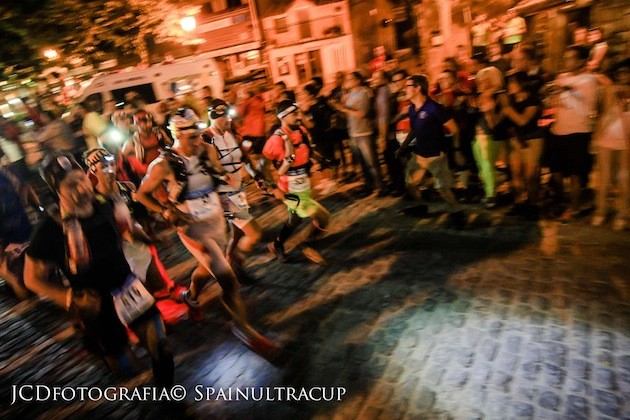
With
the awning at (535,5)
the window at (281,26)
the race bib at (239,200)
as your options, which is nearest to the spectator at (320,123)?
the race bib at (239,200)

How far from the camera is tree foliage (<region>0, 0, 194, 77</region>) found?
30.9 ft

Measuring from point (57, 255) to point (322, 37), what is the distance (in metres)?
23.4

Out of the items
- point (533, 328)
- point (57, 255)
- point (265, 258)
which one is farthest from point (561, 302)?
point (57, 255)

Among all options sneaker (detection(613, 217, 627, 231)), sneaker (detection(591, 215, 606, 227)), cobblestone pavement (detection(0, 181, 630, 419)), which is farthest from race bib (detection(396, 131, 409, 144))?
sneaker (detection(613, 217, 627, 231))

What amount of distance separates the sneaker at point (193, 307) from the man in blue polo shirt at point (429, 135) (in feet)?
11.9

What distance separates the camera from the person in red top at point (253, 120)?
9.42m

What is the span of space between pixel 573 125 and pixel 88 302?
572 centimetres

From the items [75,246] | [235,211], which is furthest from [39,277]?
[235,211]

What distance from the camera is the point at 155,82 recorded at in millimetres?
11594

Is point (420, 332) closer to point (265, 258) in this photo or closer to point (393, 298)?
point (393, 298)

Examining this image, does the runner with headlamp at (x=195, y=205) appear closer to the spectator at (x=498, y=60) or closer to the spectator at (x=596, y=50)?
the spectator at (x=596, y=50)

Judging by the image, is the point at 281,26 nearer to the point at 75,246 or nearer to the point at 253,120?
the point at 253,120

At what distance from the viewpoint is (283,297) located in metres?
5.07

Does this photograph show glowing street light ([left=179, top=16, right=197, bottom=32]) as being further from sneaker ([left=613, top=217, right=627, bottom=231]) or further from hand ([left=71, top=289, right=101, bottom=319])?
sneaker ([left=613, top=217, right=627, bottom=231])
